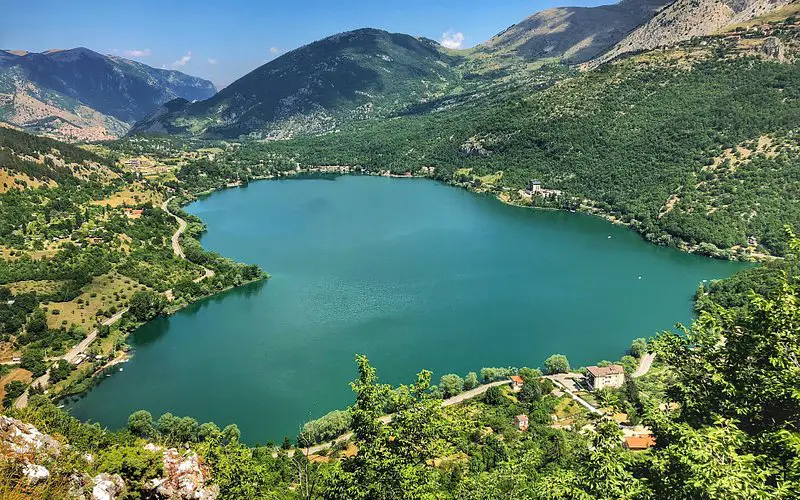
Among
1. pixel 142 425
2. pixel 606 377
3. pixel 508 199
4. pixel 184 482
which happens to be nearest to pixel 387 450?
pixel 184 482

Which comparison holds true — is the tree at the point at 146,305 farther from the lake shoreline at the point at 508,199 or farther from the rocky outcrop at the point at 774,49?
the rocky outcrop at the point at 774,49

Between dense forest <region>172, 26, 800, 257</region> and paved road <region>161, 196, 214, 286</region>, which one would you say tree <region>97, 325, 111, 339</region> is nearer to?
paved road <region>161, 196, 214, 286</region>

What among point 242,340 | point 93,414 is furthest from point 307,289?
point 93,414

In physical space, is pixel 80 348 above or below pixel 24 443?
below

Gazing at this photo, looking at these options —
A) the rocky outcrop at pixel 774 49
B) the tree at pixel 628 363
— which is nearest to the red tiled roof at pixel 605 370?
the tree at pixel 628 363

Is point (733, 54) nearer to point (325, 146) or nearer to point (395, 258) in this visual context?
point (395, 258)

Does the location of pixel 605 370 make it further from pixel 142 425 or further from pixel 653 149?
pixel 653 149
